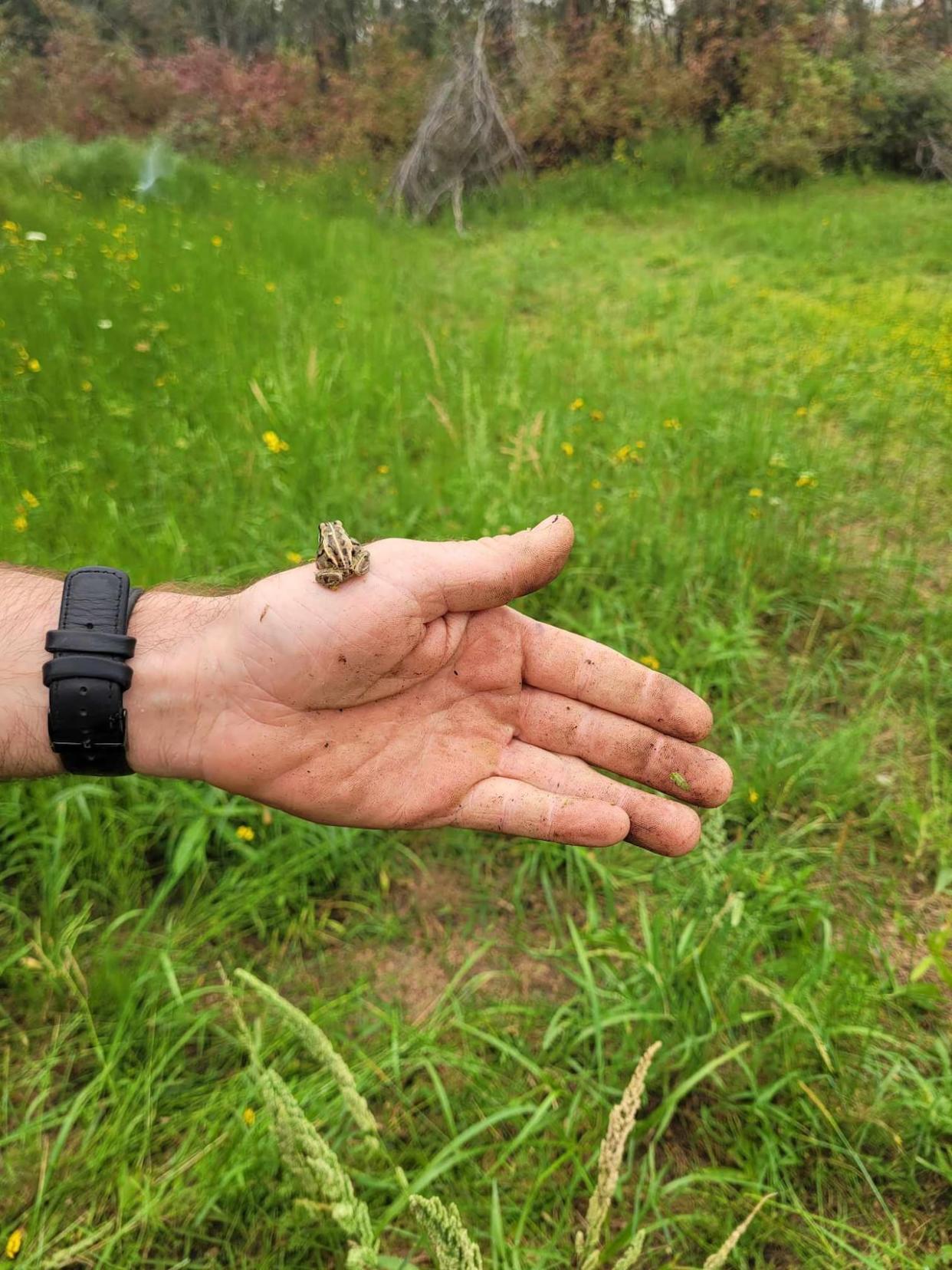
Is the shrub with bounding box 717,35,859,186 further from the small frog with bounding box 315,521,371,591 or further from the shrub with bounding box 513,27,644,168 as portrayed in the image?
the small frog with bounding box 315,521,371,591

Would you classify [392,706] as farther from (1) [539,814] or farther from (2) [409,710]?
(1) [539,814]

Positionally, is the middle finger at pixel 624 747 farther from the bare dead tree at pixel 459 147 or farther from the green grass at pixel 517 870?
the bare dead tree at pixel 459 147

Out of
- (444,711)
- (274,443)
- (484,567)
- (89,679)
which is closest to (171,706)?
(89,679)

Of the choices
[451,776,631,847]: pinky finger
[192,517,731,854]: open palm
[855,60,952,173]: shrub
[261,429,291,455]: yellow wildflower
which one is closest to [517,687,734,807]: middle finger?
[192,517,731,854]: open palm

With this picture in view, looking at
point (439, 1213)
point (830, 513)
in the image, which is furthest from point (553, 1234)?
point (830, 513)

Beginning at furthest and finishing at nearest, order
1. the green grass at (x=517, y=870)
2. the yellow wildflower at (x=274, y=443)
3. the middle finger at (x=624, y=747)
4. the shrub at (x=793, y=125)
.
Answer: the shrub at (x=793, y=125) < the yellow wildflower at (x=274, y=443) < the middle finger at (x=624, y=747) < the green grass at (x=517, y=870)

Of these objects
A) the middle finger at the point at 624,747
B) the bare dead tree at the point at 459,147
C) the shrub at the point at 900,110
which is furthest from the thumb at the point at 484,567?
the shrub at the point at 900,110

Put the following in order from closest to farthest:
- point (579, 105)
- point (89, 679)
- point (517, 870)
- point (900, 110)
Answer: point (89, 679)
point (517, 870)
point (900, 110)
point (579, 105)
